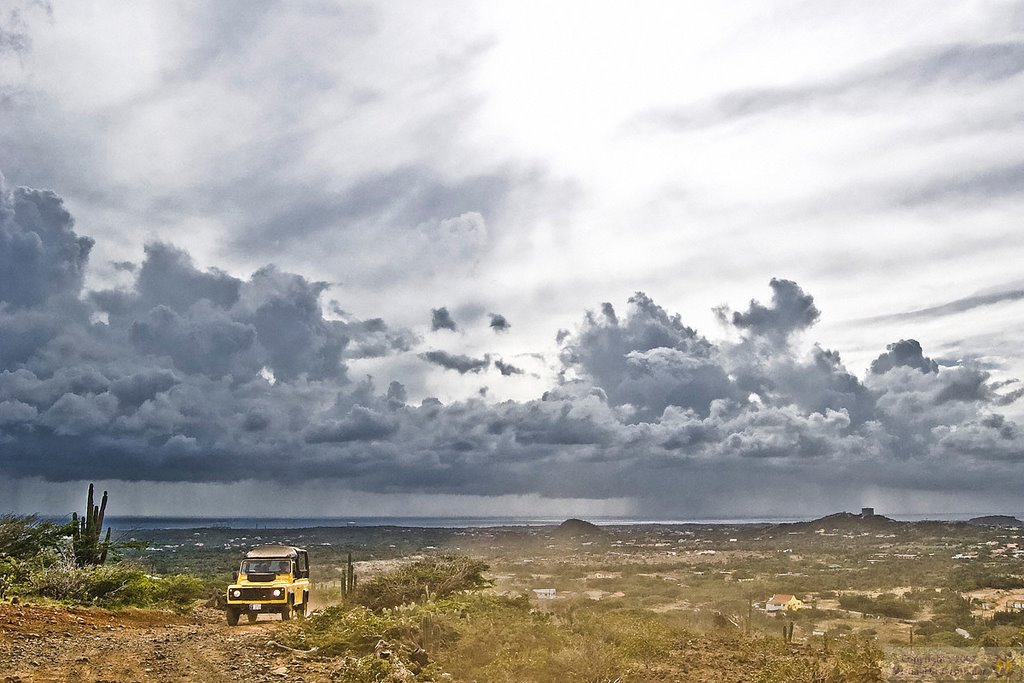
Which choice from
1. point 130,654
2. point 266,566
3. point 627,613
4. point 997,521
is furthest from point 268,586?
point 997,521

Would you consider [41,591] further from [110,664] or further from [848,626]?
[848,626]

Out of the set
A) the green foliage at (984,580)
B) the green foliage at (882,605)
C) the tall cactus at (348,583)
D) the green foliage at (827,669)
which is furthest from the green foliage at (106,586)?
the green foliage at (984,580)

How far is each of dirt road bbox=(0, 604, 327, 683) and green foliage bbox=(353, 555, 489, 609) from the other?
713cm

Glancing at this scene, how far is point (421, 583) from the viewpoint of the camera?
27.3 m

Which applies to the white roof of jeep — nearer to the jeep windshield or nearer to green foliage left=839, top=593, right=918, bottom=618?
the jeep windshield

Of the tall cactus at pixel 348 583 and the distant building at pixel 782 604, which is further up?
the tall cactus at pixel 348 583

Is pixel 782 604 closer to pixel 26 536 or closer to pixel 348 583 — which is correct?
pixel 348 583

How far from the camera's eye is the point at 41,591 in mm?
25562

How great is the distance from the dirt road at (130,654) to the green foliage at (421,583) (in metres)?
7.13

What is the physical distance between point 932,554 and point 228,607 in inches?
1956

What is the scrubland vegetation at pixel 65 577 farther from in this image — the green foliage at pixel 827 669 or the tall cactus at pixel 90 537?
the green foliage at pixel 827 669

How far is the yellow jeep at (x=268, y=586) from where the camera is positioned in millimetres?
24875

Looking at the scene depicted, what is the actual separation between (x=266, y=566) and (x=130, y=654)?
29.7 feet

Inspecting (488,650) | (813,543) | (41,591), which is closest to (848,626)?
(488,650)
